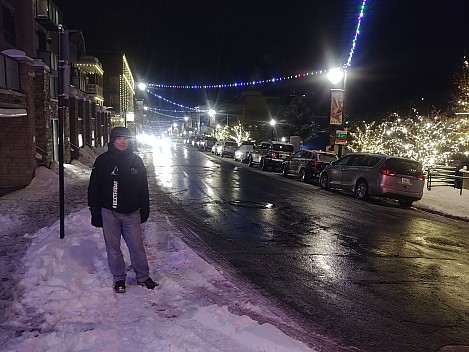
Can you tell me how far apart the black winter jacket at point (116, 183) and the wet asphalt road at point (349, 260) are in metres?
2.15

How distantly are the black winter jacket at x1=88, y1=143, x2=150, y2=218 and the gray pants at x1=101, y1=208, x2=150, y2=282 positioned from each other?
0.11 m

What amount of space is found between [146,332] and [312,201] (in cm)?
1056

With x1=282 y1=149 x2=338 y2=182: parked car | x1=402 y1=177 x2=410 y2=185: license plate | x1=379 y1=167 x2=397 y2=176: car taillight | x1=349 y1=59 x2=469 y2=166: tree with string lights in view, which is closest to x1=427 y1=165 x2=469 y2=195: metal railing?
x1=349 y1=59 x2=469 y2=166: tree with string lights

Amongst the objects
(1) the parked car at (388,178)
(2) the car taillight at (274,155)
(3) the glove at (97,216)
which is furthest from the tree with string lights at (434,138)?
(3) the glove at (97,216)

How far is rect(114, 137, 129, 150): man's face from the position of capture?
4797mm

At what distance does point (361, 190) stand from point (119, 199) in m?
11.8

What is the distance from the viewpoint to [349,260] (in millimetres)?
6949

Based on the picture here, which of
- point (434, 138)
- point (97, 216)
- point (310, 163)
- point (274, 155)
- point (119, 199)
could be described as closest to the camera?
point (119, 199)

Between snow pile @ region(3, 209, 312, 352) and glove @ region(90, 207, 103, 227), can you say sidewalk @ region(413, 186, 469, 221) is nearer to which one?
snow pile @ region(3, 209, 312, 352)

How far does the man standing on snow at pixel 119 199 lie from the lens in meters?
4.72

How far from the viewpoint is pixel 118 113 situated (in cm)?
6712

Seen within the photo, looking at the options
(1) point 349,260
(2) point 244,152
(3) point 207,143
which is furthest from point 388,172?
(3) point 207,143

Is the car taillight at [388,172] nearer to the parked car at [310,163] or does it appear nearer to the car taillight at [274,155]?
the parked car at [310,163]

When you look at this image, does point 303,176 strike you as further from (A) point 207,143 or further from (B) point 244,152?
(A) point 207,143
